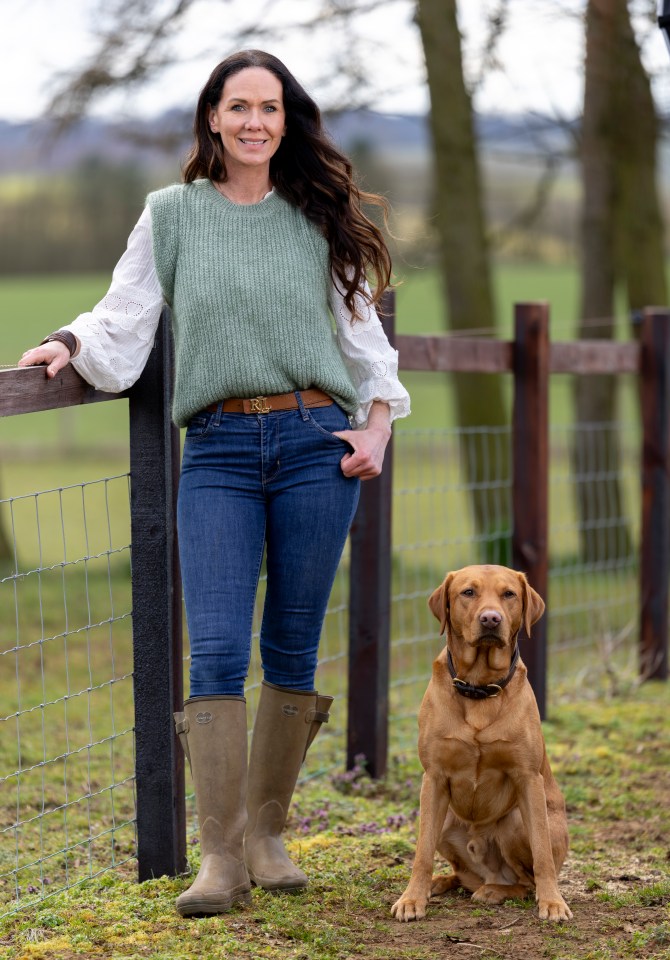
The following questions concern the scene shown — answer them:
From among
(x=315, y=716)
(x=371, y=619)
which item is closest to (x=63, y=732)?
(x=371, y=619)

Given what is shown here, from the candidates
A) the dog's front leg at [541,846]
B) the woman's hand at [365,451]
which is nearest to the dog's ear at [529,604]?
the dog's front leg at [541,846]

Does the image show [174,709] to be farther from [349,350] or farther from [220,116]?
[220,116]

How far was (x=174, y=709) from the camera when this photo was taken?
3578 mm

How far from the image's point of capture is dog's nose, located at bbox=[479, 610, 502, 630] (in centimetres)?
328

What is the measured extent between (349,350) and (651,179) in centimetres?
763

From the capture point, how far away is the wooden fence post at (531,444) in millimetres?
5574

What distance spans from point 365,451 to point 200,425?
443mm

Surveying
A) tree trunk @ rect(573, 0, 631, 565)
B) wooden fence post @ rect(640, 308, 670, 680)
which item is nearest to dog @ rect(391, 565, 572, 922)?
wooden fence post @ rect(640, 308, 670, 680)

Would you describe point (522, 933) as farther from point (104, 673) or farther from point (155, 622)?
point (104, 673)

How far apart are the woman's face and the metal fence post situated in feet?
2.29

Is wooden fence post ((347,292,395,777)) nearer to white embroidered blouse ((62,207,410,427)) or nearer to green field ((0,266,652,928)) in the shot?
green field ((0,266,652,928))

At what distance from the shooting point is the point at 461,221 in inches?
389

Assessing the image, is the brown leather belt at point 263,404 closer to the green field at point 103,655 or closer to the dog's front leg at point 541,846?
the green field at point 103,655

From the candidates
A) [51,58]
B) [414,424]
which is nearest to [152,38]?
[51,58]
